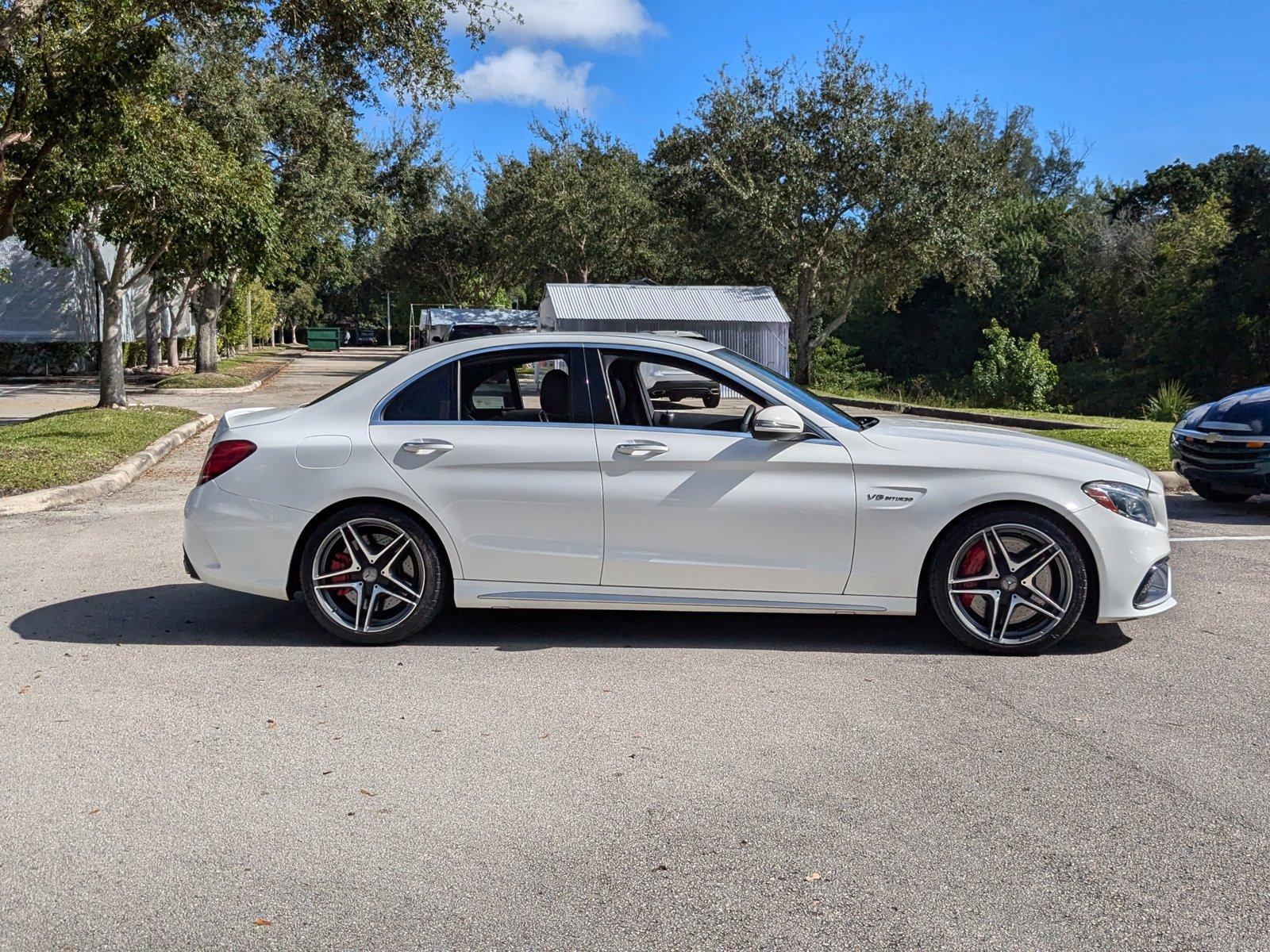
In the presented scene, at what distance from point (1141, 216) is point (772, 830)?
50.1 meters

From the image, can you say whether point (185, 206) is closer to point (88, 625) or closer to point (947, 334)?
point (88, 625)

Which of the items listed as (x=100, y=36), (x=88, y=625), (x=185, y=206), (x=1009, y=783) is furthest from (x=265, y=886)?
(x=185, y=206)

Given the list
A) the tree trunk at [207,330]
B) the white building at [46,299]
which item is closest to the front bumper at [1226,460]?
the tree trunk at [207,330]

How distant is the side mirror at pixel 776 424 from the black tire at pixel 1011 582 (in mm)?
913

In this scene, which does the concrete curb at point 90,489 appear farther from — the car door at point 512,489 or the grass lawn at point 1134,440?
the grass lawn at point 1134,440

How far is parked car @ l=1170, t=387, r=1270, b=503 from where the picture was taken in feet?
34.2

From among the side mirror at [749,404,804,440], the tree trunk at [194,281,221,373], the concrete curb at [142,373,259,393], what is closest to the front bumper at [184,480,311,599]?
the side mirror at [749,404,804,440]

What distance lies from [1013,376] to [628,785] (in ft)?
96.4

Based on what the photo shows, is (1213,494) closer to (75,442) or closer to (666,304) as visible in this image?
(75,442)

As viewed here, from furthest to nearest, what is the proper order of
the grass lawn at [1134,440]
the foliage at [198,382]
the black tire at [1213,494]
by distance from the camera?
the foliage at [198,382] → the grass lawn at [1134,440] → the black tire at [1213,494]

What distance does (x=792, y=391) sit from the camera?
6188 mm

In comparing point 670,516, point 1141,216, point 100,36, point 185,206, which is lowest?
point 670,516

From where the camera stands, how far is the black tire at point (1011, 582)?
19.1 ft

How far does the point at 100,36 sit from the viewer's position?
1284 centimetres
